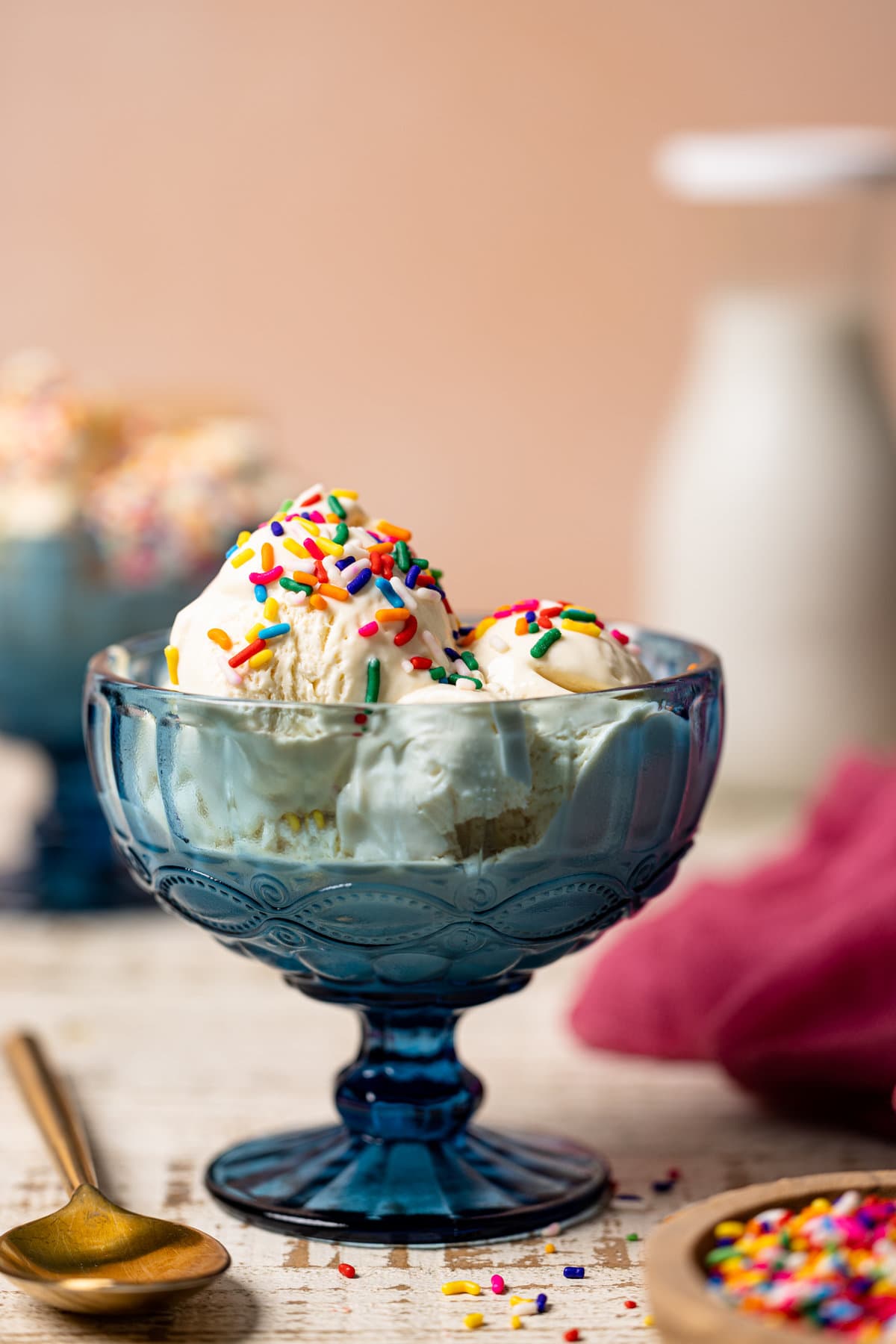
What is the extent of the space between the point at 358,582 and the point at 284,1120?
1.40 ft

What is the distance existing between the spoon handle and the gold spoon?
0.13 feet

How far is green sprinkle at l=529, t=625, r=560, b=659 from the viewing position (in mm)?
942

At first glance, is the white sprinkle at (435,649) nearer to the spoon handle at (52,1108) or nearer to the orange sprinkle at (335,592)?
the orange sprinkle at (335,592)

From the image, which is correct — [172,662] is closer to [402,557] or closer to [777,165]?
[402,557]

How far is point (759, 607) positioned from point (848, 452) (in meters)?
0.22

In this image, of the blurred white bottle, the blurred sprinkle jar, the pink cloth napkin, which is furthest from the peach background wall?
the pink cloth napkin

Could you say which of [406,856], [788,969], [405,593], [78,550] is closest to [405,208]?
[78,550]

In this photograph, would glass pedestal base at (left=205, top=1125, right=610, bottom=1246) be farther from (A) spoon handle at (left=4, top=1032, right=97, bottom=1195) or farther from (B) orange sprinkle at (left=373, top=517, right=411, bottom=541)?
(B) orange sprinkle at (left=373, top=517, right=411, bottom=541)

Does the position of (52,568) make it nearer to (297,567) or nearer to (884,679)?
(297,567)

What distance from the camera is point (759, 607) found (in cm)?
211

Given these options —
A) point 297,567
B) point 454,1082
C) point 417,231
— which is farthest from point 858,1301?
point 417,231

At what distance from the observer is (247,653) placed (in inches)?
35.7

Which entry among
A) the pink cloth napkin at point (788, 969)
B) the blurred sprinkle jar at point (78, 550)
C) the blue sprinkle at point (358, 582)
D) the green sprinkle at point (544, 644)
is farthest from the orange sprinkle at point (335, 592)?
the blurred sprinkle jar at point (78, 550)

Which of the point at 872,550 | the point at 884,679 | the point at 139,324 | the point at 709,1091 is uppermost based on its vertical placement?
the point at 139,324
